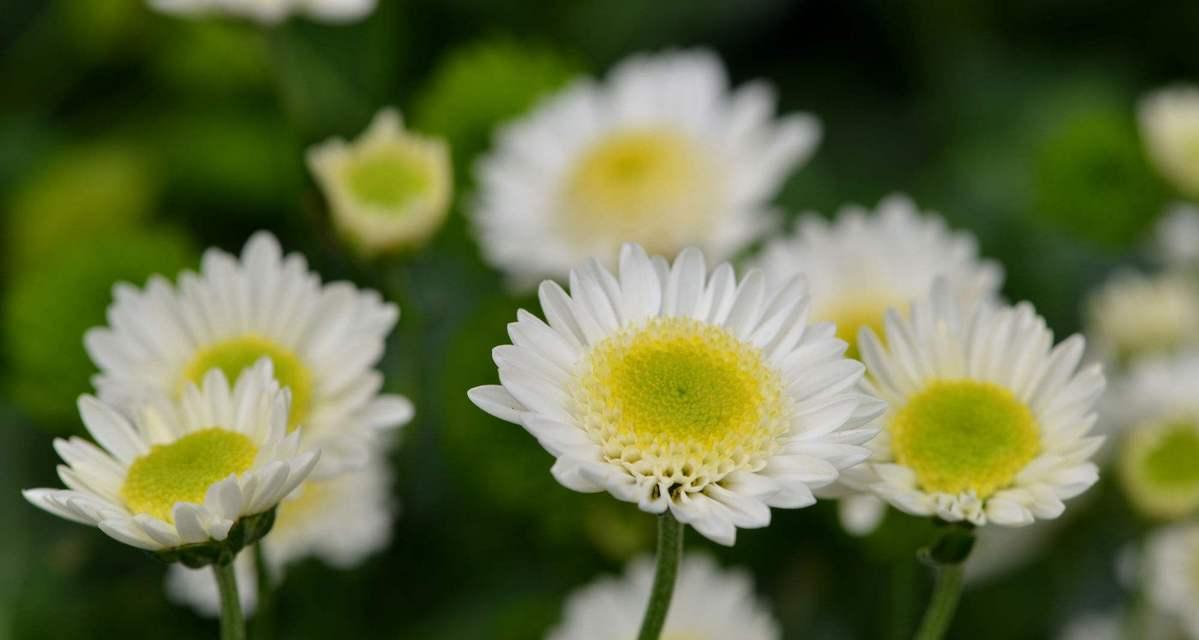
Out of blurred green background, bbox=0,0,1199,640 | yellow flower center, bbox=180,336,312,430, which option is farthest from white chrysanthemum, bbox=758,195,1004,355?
yellow flower center, bbox=180,336,312,430

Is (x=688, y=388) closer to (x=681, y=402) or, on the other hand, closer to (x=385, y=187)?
(x=681, y=402)

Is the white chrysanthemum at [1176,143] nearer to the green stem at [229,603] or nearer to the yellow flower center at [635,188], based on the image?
the yellow flower center at [635,188]

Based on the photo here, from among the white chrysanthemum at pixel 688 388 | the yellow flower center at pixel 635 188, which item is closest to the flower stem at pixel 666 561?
the white chrysanthemum at pixel 688 388

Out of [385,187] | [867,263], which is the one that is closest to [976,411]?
[867,263]

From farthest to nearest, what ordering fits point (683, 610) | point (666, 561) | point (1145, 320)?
point (1145, 320)
point (683, 610)
point (666, 561)

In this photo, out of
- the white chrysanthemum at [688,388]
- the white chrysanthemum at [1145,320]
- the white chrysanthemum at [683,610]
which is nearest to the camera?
the white chrysanthemum at [688,388]

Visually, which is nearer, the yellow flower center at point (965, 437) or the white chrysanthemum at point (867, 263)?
the yellow flower center at point (965, 437)

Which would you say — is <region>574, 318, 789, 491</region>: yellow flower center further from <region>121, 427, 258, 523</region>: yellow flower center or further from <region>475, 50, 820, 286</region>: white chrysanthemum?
<region>475, 50, 820, 286</region>: white chrysanthemum

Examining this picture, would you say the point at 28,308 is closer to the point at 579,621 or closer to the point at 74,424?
the point at 74,424
